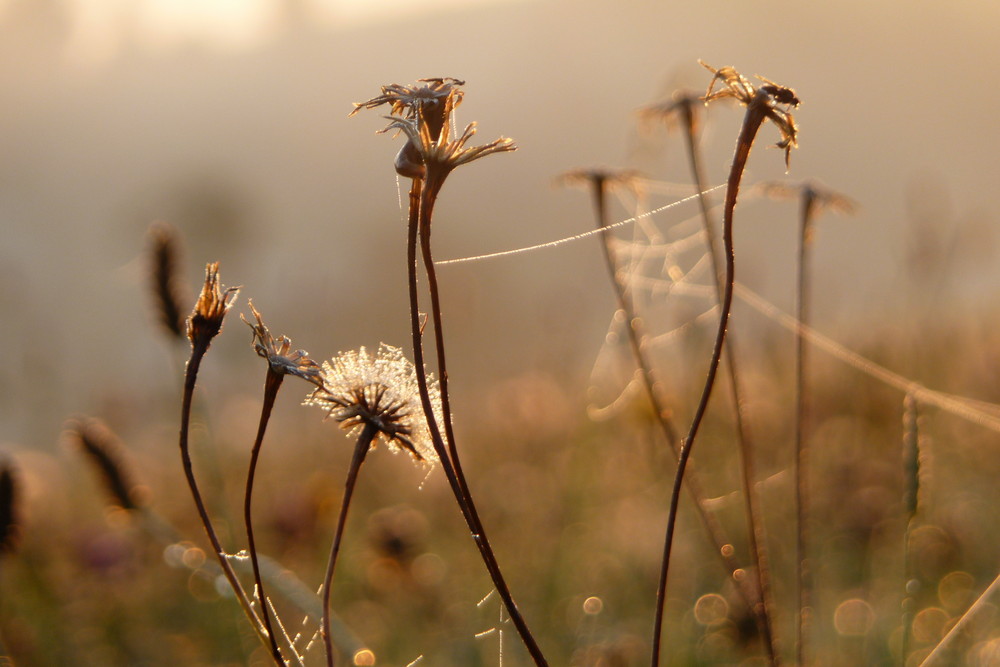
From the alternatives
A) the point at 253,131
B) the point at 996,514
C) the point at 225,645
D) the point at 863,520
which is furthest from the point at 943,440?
the point at 253,131

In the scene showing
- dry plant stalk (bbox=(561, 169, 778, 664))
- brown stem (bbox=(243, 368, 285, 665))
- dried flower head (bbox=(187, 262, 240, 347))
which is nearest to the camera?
brown stem (bbox=(243, 368, 285, 665))

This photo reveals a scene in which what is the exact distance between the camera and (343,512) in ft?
3.68

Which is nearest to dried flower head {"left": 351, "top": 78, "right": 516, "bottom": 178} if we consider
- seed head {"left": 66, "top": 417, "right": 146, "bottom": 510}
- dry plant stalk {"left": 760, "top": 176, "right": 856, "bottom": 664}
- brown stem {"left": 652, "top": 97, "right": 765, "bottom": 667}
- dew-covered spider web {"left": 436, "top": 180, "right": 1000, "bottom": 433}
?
dew-covered spider web {"left": 436, "top": 180, "right": 1000, "bottom": 433}

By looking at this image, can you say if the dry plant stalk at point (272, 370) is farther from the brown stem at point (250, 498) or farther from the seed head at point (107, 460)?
the seed head at point (107, 460)

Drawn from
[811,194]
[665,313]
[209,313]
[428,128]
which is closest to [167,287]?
[209,313]

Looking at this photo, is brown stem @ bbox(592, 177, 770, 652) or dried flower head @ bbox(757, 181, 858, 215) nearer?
brown stem @ bbox(592, 177, 770, 652)

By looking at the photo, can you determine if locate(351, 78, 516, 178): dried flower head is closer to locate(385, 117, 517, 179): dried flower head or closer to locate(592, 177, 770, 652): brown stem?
locate(385, 117, 517, 179): dried flower head

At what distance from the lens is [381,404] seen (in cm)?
123

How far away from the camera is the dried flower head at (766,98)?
107 cm

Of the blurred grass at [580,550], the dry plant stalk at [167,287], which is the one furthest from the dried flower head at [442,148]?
the blurred grass at [580,550]

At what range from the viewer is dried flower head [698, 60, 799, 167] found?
1.07 m

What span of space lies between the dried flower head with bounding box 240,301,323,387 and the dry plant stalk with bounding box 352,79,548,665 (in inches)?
6.7

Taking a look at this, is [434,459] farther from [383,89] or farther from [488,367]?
[488,367]

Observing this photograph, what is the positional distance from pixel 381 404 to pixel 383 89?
397 mm
